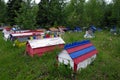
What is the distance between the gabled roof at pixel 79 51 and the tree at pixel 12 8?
22453mm

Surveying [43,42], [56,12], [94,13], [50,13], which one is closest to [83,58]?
[43,42]

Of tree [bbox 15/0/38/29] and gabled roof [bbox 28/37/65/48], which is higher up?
tree [bbox 15/0/38/29]

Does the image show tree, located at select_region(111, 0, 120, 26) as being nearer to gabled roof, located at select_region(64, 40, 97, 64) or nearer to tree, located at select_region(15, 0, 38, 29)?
tree, located at select_region(15, 0, 38, 29)


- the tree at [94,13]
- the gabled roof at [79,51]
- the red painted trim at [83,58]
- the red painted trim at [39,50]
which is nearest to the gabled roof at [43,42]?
the red painted trim at [39,50]

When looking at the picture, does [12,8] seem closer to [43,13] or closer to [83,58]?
[43,13]

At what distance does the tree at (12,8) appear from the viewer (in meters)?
30.1

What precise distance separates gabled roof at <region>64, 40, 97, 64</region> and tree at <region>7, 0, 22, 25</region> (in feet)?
73.7

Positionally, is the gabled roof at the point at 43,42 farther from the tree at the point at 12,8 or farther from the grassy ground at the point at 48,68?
the tree at the point at 12,8

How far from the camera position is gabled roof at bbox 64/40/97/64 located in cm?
862

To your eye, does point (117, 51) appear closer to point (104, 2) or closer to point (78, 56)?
point (78, 56)

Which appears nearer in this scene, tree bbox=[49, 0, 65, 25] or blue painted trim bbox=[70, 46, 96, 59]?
→ blue painted trim bbox=[70, 46, 96, 59]

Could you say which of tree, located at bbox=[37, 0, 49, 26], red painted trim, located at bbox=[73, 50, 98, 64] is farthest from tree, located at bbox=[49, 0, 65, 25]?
red painted trim, located at bbox=[73, 50, 98, 64]

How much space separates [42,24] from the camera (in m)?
29.1

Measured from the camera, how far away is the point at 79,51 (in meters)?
9.23
